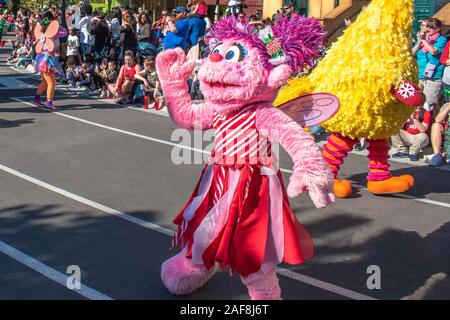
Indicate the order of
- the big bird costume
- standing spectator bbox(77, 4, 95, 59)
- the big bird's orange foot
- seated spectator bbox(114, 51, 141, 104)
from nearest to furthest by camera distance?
1. the big bird costume
2. the big bird's orange foot
3. seated spectator bbox(114, 51, 141, 104)
4. standing spectator bbox(77, 4, 95, 59)

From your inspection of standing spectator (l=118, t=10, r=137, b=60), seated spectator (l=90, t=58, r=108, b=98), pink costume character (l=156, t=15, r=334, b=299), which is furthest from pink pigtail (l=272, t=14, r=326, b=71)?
standing spectator (l=118, t=10, r=137, b=60)

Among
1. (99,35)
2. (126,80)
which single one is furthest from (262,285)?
(99,35)

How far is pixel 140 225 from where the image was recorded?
21.3 ft

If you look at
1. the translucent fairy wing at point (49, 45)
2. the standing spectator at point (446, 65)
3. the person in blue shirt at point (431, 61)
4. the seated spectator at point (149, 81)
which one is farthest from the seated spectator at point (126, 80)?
the standing spectator at point (446, 65)

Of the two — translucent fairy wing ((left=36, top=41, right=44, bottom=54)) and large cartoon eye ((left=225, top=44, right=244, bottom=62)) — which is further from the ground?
large cartoon eye ((left=225, top=44, right=244, bottom=62))

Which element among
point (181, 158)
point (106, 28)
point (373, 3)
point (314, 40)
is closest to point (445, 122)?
point (373, 3)

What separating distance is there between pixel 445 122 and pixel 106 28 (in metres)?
10.5

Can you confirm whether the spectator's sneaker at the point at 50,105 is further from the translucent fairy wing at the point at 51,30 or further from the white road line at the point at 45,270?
the white road line at the point at 45,270

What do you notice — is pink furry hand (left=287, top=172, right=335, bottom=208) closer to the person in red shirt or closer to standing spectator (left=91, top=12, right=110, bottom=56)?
the person in red shirt

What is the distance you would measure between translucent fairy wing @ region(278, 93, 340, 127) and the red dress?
346 millimetres

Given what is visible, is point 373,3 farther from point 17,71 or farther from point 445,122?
point 17,71

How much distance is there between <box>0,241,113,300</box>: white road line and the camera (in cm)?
490

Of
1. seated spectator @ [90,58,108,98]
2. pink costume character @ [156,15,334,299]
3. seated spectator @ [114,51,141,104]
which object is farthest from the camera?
seated spectator @ [90,58,108,98]

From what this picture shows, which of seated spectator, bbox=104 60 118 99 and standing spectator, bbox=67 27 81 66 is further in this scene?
standing spectator, bbox=67 27 81 66
